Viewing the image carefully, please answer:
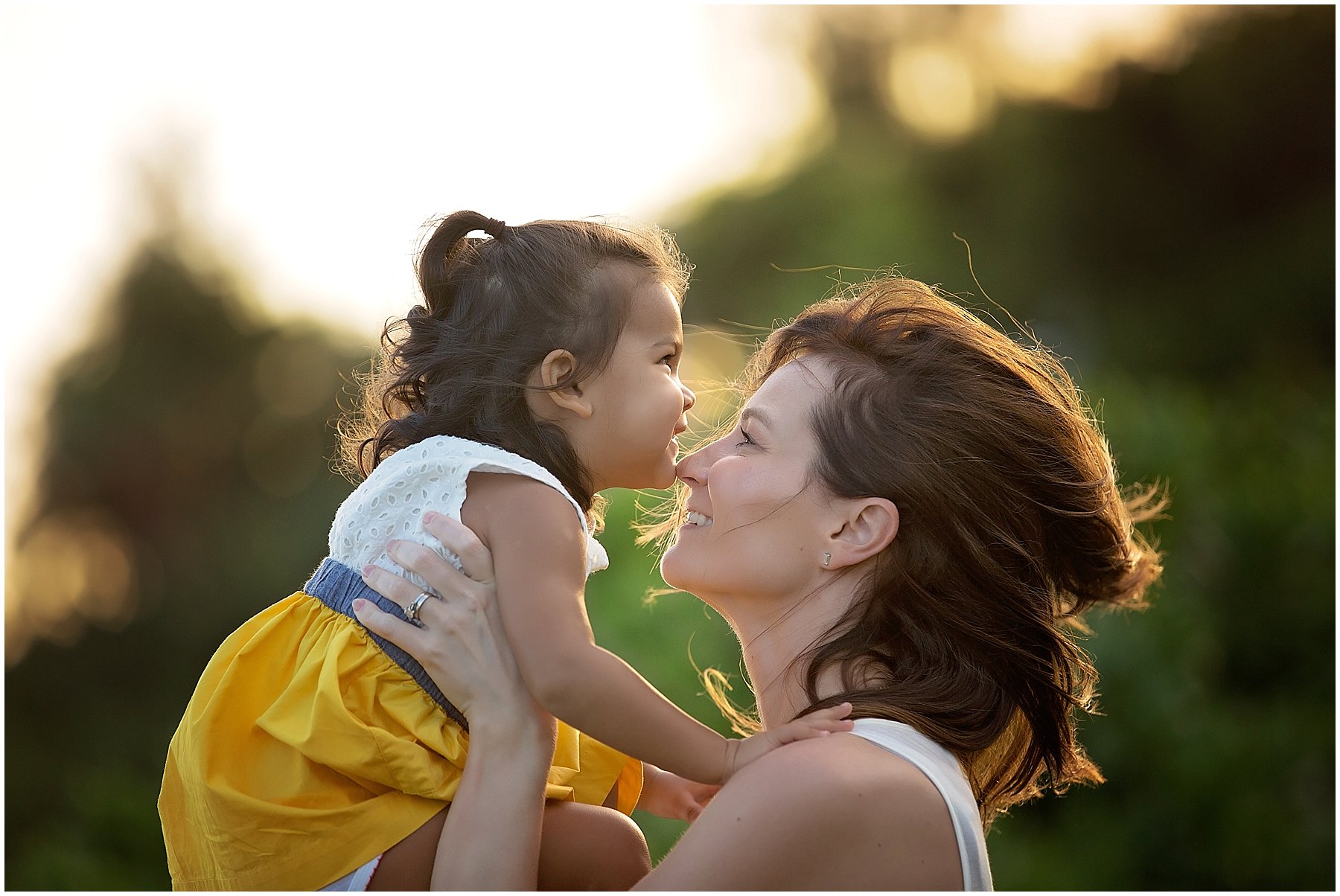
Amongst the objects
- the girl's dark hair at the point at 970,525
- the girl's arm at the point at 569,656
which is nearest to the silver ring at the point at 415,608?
the girl's arm at the point at 569,656

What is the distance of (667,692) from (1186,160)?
647 centimetres

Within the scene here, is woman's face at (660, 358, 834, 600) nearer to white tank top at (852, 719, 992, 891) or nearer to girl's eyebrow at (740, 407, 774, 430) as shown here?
girl's eyebrow at (740, 407, 774, 430)

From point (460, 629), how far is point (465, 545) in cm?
14

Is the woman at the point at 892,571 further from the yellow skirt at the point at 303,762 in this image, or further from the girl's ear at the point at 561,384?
the girl's ear at the point at 561,384

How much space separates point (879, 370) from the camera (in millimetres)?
2438

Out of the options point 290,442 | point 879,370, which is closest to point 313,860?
point 879,370

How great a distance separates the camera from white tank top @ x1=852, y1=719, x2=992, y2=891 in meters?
1.88

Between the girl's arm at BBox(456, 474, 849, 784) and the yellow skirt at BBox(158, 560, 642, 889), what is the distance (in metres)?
0.23

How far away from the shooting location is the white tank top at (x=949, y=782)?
1.88 m

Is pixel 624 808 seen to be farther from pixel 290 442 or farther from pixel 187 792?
pixel 290 442

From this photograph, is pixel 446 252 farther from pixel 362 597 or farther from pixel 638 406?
pixel 362 597

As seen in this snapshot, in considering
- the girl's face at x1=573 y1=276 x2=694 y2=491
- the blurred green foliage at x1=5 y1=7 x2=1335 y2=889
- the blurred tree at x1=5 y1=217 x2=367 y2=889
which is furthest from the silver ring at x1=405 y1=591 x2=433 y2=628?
the blurred tree at x1=5 y1=217 x2=367 y2=889

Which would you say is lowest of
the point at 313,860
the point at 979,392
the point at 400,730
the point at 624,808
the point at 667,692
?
the point at 667,692

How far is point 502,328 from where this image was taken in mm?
2285
